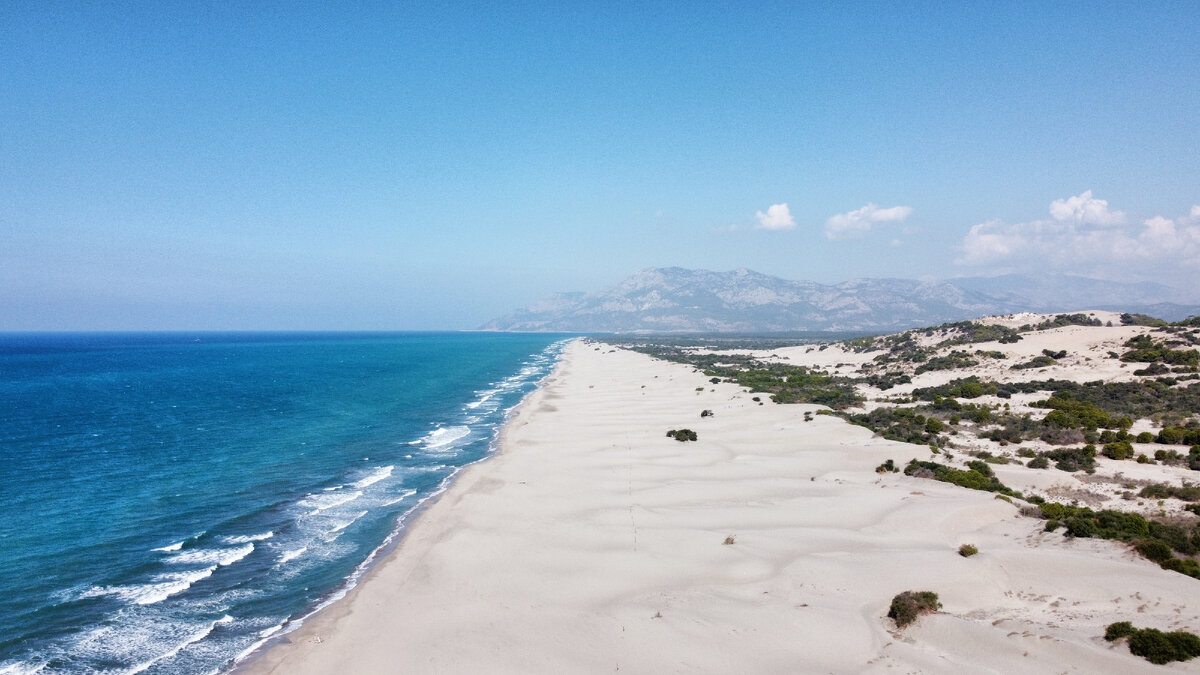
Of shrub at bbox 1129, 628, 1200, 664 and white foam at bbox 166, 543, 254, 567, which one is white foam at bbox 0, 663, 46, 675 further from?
shrub at bbox 1129, 628, 1200, 664

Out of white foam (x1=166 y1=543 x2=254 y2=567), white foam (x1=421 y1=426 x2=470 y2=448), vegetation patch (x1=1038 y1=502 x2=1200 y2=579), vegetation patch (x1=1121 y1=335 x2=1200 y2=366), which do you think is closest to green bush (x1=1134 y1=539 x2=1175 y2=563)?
vegetation patch (x1=1038 y1=502 x2=1200 y2=579)

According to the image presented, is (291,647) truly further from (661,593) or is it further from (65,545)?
(65,545)

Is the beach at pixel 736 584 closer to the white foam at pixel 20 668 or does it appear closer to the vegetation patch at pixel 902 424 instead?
the vegetation patch at pixel 902 424

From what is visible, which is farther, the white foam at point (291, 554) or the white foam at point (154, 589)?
the white foam at point (291, 554)

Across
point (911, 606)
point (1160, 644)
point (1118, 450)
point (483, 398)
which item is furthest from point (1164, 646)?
point (483, 398)

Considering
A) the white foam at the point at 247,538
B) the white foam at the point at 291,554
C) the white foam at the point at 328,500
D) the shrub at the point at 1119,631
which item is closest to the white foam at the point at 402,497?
the white foam at the point at 328,500

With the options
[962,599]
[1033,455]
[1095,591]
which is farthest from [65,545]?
[1033,455]
